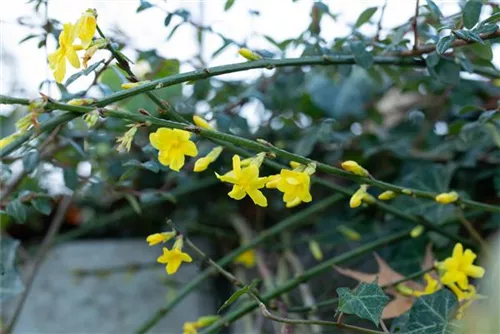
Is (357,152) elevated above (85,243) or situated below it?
above

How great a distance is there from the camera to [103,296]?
1.33 metres

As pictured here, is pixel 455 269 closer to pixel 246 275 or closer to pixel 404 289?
pixel 404 289

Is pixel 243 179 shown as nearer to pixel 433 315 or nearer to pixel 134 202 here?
pixel 433 315

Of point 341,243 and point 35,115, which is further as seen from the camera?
point 341,243

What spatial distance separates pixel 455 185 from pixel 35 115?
77 centimetres

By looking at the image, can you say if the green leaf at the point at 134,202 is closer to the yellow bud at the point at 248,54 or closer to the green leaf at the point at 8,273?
the green leaf at the point at 8,273

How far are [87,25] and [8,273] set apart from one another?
0.38 meters

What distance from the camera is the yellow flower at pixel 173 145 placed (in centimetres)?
61

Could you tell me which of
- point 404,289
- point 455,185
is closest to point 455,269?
point 404,289

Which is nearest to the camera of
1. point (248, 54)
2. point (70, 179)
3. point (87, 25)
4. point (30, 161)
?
point (87, 25)

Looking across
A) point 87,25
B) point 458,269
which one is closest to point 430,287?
point 458,269

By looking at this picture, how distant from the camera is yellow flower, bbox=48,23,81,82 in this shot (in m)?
0.60

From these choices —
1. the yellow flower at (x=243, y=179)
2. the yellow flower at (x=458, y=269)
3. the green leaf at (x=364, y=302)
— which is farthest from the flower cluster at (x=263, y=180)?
the yellow flower at (x=458, y=269)

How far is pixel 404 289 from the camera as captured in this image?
80cm
